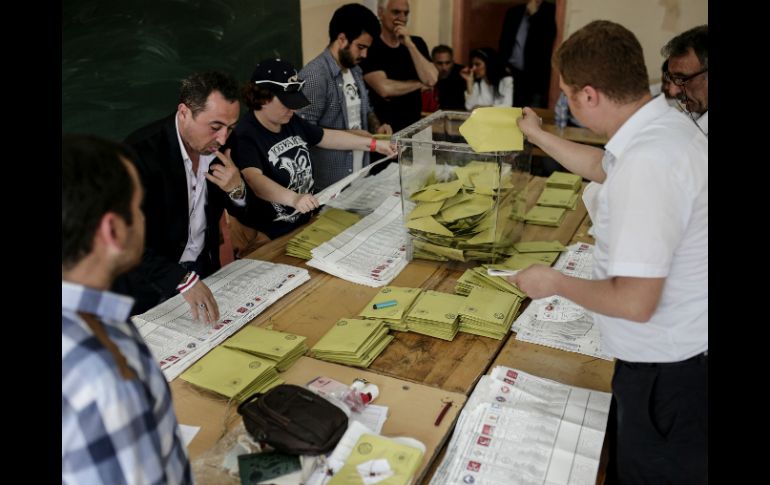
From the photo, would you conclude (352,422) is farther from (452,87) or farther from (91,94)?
(452,87)

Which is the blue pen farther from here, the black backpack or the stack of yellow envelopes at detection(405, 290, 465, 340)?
the black backpack

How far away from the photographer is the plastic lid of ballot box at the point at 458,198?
2.31 m

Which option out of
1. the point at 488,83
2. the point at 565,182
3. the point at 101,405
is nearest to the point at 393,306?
the point at 101,405

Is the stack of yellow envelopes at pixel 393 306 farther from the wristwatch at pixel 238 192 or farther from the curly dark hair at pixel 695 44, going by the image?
the curly dark hair at pixel 695 44

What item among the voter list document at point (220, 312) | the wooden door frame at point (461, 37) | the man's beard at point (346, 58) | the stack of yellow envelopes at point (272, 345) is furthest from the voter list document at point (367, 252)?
the wooden door frame at point (461, 37)

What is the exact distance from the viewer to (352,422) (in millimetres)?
1505

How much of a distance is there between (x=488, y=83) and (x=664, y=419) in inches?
196

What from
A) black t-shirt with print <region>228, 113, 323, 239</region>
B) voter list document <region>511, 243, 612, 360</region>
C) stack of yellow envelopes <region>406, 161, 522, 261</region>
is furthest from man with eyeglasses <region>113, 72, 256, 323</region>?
voter list document <region>511, 243, 612, 360</region>

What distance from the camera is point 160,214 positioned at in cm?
214

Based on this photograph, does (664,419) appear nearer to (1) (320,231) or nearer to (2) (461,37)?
(1) (320,231)

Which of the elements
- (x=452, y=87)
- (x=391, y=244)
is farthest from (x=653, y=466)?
(x=452, y=87)

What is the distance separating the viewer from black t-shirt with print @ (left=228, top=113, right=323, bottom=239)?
2.64 metres
